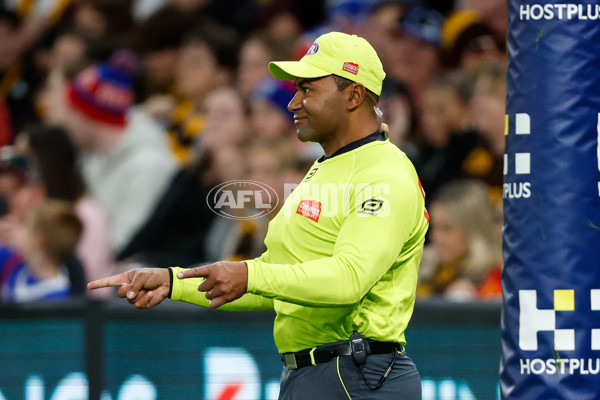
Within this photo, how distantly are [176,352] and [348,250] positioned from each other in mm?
3168

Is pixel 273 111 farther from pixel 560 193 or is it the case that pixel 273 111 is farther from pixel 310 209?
pixel 560 193

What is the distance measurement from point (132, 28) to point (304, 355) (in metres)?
7.54

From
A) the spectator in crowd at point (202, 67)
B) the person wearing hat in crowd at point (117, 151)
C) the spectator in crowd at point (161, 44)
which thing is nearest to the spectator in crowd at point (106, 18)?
the spectator in crowd at point (161, 44)

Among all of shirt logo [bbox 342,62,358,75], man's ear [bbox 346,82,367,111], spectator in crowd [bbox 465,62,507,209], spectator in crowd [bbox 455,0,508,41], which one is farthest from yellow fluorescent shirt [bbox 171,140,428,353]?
spectator in crowd [bbox 455,0,508,41]

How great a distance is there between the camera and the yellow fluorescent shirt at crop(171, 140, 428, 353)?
11.3 ft

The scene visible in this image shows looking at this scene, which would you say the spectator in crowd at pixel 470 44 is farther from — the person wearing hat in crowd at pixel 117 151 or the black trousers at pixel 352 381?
the black trousers at pixel 352 381

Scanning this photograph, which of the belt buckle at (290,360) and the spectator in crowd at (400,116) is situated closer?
the belt buckle at (290,360)

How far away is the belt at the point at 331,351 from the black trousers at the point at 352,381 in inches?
0.6

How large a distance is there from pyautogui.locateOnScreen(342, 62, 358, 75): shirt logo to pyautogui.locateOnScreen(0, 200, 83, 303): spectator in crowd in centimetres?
359

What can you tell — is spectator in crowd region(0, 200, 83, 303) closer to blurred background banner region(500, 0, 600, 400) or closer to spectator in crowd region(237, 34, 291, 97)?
spectator in crowd region(237, 34, 291, 97)

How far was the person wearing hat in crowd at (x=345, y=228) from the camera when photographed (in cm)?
364

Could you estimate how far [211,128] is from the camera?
782 centimetres

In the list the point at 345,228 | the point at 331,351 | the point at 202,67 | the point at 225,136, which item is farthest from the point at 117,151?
the point at 345,228

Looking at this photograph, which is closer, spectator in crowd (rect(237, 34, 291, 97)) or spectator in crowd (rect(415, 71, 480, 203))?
spectator in crowd (rect(415, 71, 480, 203))
